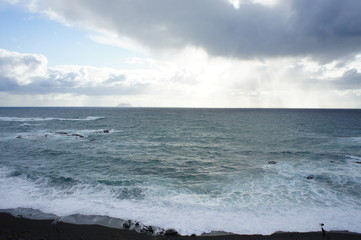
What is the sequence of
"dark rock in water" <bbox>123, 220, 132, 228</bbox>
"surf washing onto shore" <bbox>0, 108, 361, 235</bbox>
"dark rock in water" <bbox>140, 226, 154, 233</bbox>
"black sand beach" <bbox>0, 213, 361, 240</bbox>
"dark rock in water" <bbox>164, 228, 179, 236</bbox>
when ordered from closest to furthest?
"black sand beach" <bbox>0, 213, 361, 240</bbox>, "dark rock in water" <bbox>164, 228, 179, 236</bbox>, "dark rock in water" <bbox>140, 226, 154, 233</bbox>, "dark rock in water" <bbox>123, 220, 132, 228</bbox>, "surf washing onto shore" <bbox>0, 108, 361, 235</bbox>

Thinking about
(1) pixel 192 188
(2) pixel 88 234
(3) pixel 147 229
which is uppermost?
(1) pixel 192 188

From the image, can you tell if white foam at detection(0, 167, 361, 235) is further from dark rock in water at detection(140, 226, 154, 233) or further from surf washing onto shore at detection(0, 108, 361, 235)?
dark rock in water at detection(140, 226, 154, 233)

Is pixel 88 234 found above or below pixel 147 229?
below

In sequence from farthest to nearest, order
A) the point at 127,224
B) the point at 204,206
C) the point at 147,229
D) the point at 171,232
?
the point at 204,206, the point at 127,224, the point at 147,229, the point at 171,232

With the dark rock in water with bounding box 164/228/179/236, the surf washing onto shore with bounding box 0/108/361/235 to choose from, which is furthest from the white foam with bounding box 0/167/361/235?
the dark rock in water with bounding box 164/228/179/236

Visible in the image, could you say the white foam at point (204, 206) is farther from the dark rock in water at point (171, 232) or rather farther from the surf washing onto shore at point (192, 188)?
the dark rock in water at point (171, 232)

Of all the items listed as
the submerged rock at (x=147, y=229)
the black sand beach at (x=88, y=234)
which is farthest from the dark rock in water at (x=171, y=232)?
the submerged rock at (x=147, y=229)

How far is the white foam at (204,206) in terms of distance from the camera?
13531 millimetres

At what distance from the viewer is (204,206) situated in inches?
619

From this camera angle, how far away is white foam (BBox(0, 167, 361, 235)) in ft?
44.4

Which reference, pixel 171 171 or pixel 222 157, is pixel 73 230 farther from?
pixel 222 157

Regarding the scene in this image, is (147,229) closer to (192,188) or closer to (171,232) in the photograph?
(171,232)

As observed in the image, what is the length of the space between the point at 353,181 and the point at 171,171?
Answer: 739 inches

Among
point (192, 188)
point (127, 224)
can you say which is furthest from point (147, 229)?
point (192, 188)
